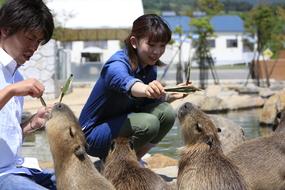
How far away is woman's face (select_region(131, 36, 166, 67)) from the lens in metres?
3.77

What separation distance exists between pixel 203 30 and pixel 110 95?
66.9 feet

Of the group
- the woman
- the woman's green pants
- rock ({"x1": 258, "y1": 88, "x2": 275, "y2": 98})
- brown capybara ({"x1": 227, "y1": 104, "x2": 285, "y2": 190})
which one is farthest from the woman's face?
rock ({"x1": 258, "y1": 88, "x2": 275, "y2": 98})

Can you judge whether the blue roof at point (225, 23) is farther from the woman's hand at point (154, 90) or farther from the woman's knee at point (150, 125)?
the woman's hand at point (154, 90)

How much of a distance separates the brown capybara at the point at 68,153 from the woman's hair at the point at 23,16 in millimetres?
623

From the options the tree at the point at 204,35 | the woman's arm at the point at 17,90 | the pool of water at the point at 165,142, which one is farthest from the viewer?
the tree at the point at 204,35

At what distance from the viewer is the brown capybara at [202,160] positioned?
3.14 meters

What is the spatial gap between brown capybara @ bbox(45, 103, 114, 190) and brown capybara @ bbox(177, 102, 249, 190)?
2.46 ft

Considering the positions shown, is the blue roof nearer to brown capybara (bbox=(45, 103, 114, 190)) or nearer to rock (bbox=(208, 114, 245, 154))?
rock (bbox=(208, 114, 245, 154))

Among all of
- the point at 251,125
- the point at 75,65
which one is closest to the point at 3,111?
the point at 251,125

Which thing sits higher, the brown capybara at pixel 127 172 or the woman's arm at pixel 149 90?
the woman's arm at pixel 149 90

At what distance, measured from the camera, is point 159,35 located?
12.3 ft

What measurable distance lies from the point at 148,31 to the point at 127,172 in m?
1.35

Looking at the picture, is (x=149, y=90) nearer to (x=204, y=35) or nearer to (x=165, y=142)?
(x=165, y=142)

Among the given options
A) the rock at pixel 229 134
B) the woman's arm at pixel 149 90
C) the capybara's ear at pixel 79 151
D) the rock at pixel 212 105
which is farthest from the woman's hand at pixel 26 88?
the rock at pixel 212 105
